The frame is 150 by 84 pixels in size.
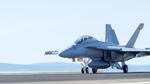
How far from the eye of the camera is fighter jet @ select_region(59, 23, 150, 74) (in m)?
47.0

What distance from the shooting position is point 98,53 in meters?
49.3

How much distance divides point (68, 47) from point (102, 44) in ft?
14.7

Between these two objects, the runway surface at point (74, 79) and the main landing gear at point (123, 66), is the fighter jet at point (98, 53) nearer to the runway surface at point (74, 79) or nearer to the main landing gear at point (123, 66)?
the main landing gear at point (123, 66)

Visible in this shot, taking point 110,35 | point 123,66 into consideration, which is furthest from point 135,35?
point 123,66

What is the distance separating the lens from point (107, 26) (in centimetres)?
5594

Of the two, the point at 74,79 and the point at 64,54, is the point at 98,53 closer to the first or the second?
the point at 64,54

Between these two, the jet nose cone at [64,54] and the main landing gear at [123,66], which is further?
the main landing gear at [123,66]

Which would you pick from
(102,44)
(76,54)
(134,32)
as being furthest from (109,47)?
(134,32)

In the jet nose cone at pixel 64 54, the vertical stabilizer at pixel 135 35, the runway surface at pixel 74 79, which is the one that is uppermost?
the vertical stabilizer at pixel 135 35

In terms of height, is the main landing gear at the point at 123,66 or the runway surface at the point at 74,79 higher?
the runway surface at the point at 74,79

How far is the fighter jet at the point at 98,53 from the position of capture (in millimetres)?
47031

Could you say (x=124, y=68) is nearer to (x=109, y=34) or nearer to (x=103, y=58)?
(x=103, y=58)

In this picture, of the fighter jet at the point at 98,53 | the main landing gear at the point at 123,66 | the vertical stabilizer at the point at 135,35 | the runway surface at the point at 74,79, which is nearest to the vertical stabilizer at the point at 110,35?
the vertical stabilizer at the point at 135,35

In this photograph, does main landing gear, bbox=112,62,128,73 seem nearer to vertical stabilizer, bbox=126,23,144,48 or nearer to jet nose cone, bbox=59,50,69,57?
vertical stabilizer, bbox=126,23,144,48
